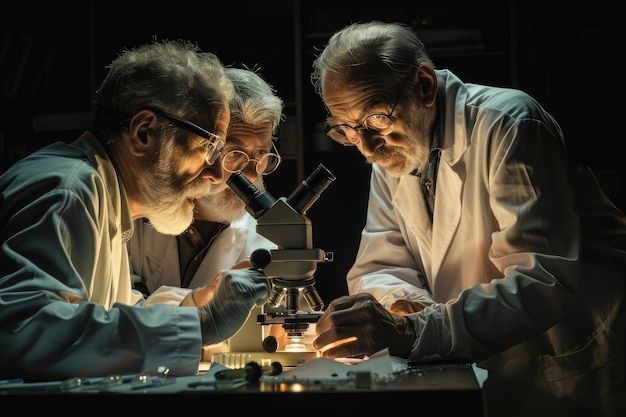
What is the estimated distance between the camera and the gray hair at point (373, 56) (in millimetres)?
2291

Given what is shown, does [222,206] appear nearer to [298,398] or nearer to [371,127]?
[371,127]

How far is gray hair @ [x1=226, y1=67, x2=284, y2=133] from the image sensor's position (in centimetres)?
285

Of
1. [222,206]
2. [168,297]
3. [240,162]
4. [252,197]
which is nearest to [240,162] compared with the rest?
[240,162]

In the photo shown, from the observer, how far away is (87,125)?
384 cm

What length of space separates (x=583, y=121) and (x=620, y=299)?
5.25 ft

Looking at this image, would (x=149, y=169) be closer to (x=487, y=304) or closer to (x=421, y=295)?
(x=421, y=295)

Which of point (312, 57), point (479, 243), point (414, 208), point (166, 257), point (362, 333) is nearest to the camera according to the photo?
point (362, 333)

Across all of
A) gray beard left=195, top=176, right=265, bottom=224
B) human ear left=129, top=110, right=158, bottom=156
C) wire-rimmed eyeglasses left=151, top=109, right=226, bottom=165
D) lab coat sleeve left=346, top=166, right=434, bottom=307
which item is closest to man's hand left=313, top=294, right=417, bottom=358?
lab coat sleeve left=346, top=166, right=434, bottom=307

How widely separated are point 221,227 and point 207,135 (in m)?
0.89

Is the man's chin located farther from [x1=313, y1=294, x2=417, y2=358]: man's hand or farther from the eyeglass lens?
[x1=313, y1=294, x2=417, y2=358]: man's hand

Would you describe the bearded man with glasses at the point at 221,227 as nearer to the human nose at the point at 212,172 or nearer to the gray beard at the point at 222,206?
the gray beard at the point at 222,206

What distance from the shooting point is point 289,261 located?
1.76 metres

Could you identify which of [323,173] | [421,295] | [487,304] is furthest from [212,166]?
[487,304]

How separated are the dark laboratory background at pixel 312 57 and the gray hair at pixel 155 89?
1451 millimetres
